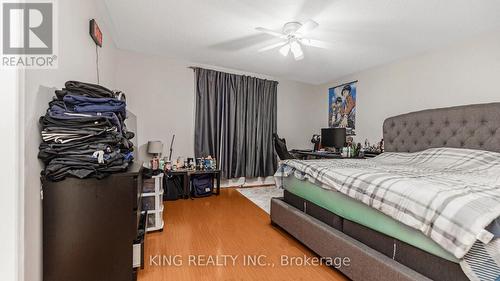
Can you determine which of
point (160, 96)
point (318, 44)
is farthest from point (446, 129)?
point (160, 96)

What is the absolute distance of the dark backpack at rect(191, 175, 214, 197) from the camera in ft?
12.3

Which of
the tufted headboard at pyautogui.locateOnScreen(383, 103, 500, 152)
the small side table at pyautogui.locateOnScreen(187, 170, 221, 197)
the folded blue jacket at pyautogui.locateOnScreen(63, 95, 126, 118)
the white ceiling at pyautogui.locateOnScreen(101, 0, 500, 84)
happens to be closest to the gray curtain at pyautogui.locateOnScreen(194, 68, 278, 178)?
the small side table at pyautogui.locateOnScreen(187, 170, 221, 197)

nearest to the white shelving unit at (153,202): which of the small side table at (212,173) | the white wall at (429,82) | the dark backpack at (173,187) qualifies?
the dark backpack at (173,187)

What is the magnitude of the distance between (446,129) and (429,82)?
69 centimetres

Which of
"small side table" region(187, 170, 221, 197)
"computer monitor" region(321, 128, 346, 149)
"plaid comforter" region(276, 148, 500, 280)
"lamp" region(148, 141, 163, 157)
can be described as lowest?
"small side table" region(187, 170, 221, 197)

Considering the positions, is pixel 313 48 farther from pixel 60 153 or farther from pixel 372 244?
pixel 60 153

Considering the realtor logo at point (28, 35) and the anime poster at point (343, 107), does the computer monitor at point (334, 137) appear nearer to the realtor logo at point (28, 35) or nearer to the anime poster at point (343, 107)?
the anime poster at point (343, 107)

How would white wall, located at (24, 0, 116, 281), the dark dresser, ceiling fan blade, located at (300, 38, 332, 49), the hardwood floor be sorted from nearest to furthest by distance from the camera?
white wall, located at (24, 0, 116, 281)
the dark dresser
the hardwood floor
ceiling fan blade, located at (300, 38, 332, 49)

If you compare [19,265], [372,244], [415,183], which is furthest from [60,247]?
[415,183]

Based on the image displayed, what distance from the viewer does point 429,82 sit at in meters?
2.99

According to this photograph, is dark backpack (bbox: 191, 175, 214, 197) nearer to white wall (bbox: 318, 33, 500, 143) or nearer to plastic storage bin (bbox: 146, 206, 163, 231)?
plastic storage bin (bbox: 146, 206, 163, 231)

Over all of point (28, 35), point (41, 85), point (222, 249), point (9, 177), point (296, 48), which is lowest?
point (222, 249)

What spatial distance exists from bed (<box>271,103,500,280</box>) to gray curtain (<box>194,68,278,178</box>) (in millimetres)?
1833

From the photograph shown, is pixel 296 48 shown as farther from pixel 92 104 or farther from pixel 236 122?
pixel 92 104
